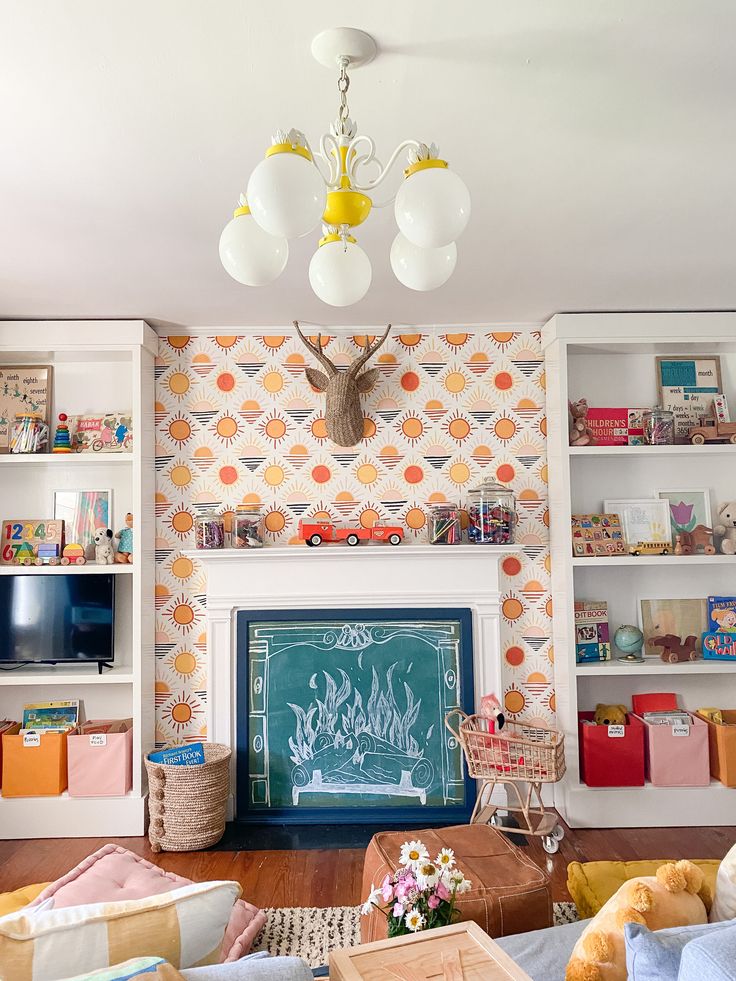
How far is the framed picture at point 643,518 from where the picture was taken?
4.02 m

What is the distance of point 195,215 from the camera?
8.38 ft

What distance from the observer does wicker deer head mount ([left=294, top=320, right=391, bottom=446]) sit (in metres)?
3.89

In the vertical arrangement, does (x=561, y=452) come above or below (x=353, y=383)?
below

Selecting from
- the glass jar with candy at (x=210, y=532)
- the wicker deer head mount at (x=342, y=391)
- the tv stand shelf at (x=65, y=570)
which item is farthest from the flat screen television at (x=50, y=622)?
the wicker deer head mount at (x=342, y=391)

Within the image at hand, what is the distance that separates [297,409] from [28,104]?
2312 mm

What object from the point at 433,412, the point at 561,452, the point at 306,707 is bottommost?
the point at 306,707

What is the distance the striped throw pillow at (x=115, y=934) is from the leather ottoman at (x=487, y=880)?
34.9 inches

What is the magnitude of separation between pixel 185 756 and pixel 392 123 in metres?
2.92

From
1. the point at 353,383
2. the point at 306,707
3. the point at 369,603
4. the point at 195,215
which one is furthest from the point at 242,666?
the point at 195,215

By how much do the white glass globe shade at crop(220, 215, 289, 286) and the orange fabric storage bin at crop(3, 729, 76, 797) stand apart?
3.00 metres

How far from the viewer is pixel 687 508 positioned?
4.10 meters

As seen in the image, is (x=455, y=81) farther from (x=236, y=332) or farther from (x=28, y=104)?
(x=236, y=332)

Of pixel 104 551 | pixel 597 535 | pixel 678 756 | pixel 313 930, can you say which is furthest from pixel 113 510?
pixel 678 756

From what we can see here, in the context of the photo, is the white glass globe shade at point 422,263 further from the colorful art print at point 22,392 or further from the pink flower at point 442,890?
the colorful art print at point 22,392
